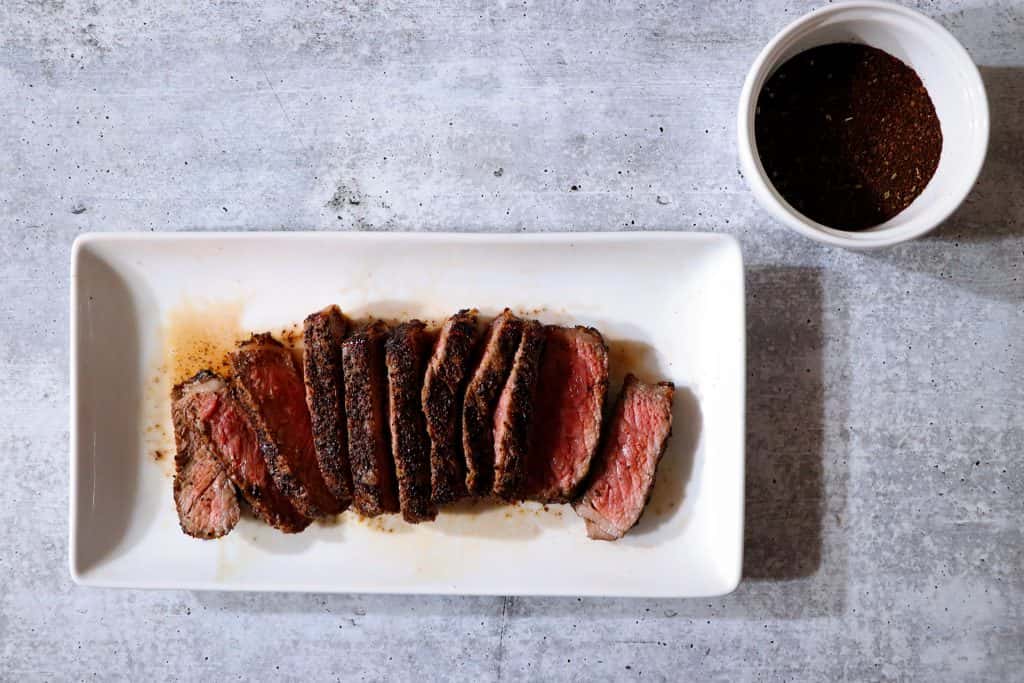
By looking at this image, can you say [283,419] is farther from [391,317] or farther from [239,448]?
[391,317]

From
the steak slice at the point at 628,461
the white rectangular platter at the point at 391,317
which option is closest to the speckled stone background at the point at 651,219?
the white rectangular platter at the point at 391,317

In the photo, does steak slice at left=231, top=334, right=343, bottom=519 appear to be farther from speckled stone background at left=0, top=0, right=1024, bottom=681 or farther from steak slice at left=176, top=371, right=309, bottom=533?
speckled stone background at left=0, top=0, right=1024, bottom=681

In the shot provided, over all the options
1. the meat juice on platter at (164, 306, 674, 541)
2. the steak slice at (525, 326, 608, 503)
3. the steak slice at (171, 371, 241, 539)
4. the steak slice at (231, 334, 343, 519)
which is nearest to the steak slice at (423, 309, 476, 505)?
the meat juice on platter at (164, 306, 674, 541)

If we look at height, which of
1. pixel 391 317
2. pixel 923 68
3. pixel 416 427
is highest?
pixel 923 68

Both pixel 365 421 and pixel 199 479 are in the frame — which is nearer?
pixel 365 421

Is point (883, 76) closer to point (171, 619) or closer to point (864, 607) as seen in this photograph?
point (864, 607)

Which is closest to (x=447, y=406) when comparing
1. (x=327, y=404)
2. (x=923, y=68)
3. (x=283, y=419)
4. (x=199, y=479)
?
(x=327, y=404)

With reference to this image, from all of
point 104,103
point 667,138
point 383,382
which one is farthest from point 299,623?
point 667,138
